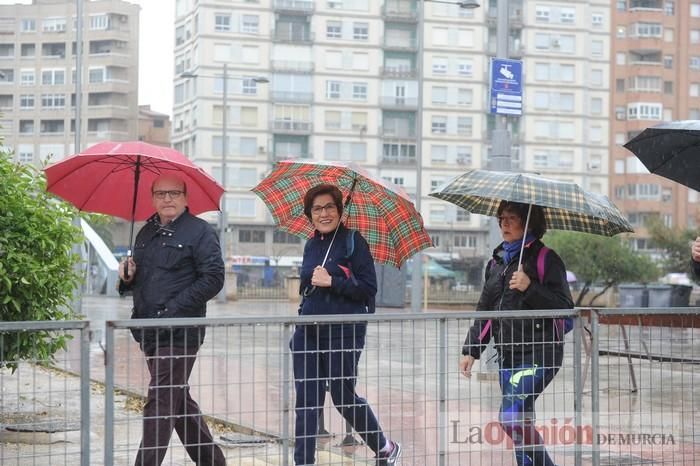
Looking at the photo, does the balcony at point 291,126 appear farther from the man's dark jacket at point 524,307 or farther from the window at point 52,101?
the man's dark jacket at point 524,307

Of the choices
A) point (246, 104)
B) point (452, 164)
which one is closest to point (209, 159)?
point (246, 104)

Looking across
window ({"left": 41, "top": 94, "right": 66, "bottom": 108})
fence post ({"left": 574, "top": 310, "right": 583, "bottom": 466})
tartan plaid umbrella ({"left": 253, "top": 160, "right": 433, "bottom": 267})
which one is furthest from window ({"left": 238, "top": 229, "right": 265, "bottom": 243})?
fence post ({"left": 574, "top": 310, "right": 583, "bottom": 466})

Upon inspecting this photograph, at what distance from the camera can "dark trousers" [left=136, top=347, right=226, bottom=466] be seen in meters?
5.48

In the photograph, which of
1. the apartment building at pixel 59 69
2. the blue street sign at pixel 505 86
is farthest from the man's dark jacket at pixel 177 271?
the apartment building at pixel 59 69

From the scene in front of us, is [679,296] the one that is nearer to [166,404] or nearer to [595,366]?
[595,366]

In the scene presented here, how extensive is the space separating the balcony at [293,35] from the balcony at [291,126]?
250 inches

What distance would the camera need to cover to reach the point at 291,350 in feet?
18.8

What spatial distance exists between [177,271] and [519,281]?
1.87m

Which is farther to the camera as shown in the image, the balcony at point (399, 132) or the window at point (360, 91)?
the balcony at point (399, 132)

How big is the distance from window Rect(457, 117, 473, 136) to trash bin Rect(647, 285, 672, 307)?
5953cm

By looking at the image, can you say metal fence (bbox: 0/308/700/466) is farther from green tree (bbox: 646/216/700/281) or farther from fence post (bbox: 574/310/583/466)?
green tree (bbox: 646/216/700/281)

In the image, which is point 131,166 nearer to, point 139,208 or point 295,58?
point 139,208

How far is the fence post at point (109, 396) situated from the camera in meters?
5.22

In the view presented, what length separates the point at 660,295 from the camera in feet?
116
